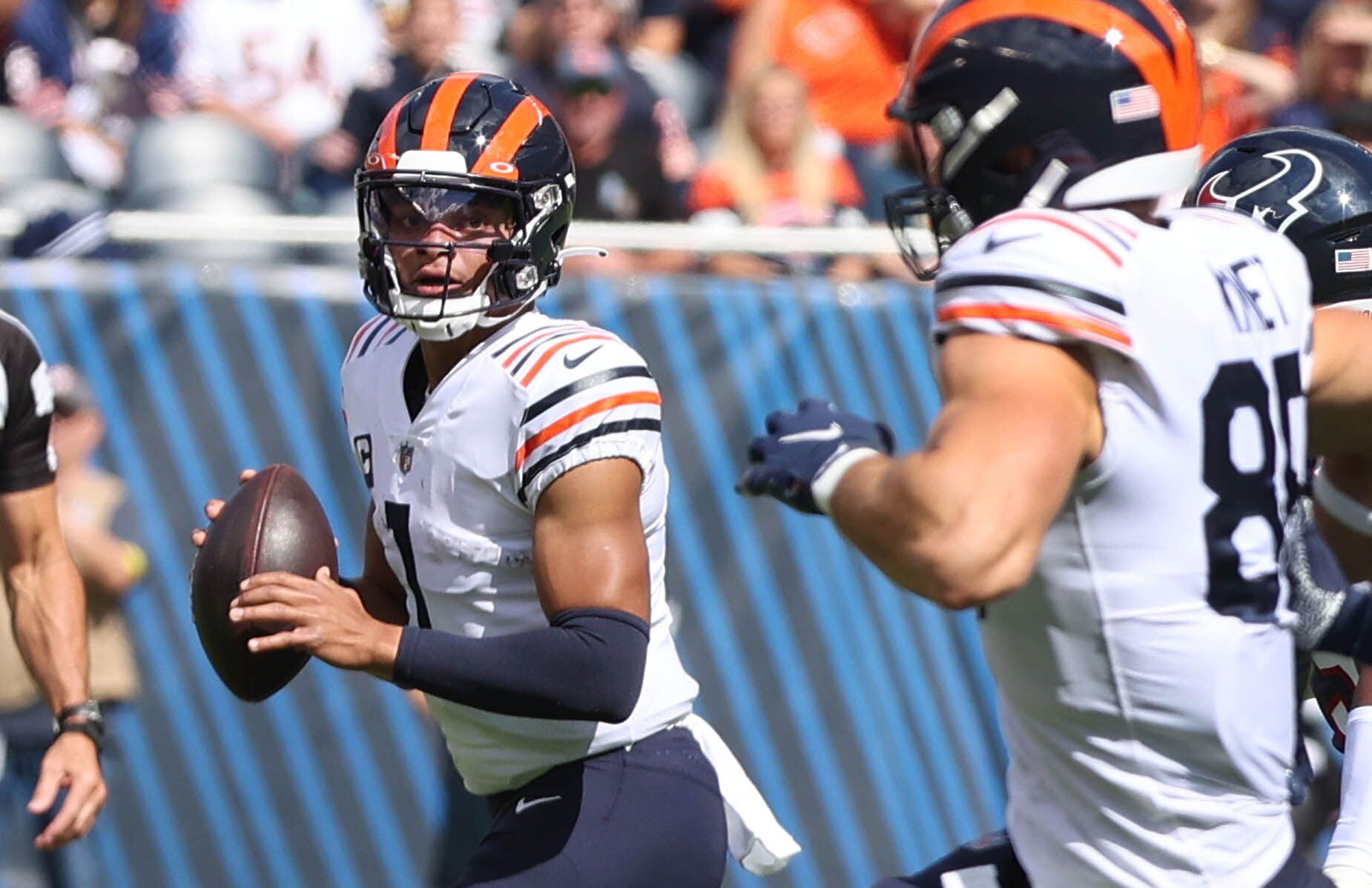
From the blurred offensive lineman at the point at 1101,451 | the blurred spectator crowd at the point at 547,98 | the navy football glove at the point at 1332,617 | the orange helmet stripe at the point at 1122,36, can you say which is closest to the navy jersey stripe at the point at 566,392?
the blurred offensive lineman at the point at 1101,451

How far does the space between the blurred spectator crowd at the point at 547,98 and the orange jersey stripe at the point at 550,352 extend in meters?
2.91

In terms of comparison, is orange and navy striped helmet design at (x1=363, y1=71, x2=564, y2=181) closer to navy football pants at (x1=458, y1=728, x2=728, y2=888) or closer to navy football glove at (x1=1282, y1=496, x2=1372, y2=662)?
navy football pants at (x1=458, y1=728, x2=728, y2=888)

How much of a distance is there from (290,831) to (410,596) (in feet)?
8.51

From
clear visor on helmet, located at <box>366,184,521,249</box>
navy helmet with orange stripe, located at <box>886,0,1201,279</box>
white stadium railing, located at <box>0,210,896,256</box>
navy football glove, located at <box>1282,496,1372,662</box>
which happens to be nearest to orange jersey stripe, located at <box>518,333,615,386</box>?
clear visor on helmet, located at <box>366,184,521,249</box>

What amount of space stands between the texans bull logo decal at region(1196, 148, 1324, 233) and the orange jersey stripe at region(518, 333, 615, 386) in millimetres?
1113

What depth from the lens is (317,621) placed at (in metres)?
3.07

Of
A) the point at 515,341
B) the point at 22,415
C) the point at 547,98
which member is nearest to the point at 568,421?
the point at 515,341

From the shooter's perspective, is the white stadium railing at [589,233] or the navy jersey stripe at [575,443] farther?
the white stadium railing at [589,233]

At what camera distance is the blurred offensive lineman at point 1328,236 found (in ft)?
10.9

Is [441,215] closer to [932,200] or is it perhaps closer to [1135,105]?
[932,200]

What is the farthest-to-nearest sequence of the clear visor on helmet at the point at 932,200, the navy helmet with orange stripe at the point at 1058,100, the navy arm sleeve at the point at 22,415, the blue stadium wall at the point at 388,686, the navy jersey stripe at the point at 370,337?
the blue stadium wall at the point at 388,686, the navy arm sleeve at the point at 22,415, the navy jersey stripe at the point at 370,337, the clear visor on helmet at the point at 932,200, the navy helmet with orange stripe at the point at 1058,100

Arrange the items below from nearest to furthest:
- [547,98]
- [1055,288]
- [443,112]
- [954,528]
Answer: [954,528]
[1055,288]
[443,112]
[547,98]

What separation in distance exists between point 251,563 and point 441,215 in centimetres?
70

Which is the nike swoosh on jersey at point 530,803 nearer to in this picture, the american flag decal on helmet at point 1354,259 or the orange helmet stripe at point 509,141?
the orange helmet stripe at point 509,141
